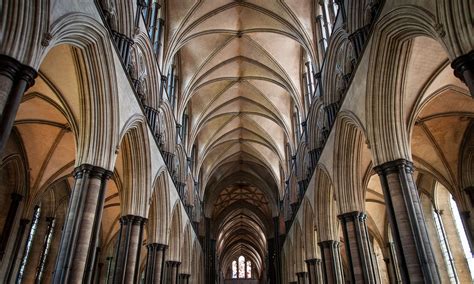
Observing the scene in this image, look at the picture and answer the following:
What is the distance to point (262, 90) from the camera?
20344 mm

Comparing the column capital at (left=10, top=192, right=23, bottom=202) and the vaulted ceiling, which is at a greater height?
the vaulted ceiling

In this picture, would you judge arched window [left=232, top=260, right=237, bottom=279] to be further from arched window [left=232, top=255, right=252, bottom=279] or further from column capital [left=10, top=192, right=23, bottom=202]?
column capital [left=10, top=192, right=23, bottom=202]

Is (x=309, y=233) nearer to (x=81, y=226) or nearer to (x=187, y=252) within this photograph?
(x=187, y=252)

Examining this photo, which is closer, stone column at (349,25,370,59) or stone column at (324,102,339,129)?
stone column at (349,25,370,59)

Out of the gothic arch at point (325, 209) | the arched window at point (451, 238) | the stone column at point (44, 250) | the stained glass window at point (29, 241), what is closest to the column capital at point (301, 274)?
the gothic arch at point (325, 209)

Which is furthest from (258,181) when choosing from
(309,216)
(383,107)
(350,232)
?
(383,107)

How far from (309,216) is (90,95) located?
11.5 metres

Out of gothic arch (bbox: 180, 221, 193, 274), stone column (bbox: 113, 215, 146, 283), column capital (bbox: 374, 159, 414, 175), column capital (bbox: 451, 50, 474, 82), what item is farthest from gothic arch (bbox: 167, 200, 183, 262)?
column capital (bbox: 451, 50, 474, 82)

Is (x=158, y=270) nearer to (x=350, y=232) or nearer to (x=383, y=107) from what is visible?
(x=350, y=232)

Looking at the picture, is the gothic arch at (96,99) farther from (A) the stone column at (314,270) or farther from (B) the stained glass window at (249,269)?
(B) the stained glass window at (249,269)

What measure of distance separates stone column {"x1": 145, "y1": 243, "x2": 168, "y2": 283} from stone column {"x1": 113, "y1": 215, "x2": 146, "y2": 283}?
8.38 feet

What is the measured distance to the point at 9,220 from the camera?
507 inches

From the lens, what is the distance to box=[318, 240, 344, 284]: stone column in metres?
13.2

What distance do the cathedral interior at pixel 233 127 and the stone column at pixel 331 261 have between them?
0.07 metres
